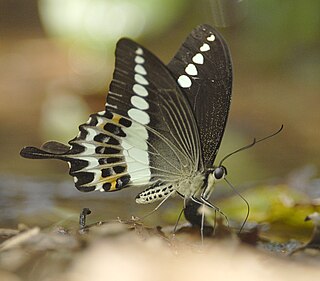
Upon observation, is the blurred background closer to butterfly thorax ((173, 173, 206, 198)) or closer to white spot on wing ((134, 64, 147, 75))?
butterfly thorax ((173, 173, 206, 198))

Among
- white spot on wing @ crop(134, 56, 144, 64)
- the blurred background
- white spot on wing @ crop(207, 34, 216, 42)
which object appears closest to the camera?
white spot on wing @ crop(134, 56, 144, 64)

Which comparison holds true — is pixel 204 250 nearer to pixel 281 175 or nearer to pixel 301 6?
pixel 281 175

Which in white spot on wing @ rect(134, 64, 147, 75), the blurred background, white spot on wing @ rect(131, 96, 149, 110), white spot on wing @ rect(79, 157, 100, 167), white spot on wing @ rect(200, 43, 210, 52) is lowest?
white spot on wing @ rect(79, 157, 100, 167)

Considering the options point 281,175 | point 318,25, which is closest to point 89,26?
point 318,25

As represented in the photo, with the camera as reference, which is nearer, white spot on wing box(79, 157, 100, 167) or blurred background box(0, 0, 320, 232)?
white spot on wing box(79, 157, 100, 167)

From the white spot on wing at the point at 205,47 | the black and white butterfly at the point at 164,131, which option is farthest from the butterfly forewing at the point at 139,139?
the white spot on wing at the point at 205,47

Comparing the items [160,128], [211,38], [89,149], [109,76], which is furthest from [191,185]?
[109,76]

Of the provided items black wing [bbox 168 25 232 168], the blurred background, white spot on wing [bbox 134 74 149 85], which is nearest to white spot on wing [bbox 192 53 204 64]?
black wing [bbox 168 25 232 168]
